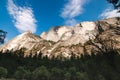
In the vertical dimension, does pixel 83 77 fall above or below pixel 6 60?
below

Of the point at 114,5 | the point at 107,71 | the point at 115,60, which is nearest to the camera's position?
the point at 114,5

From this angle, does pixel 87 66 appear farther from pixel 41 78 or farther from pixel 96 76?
pixel 41 78

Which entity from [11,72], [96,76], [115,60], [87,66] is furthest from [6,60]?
[115,60]

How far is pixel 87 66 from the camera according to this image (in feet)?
454

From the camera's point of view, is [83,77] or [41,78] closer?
[83,77]

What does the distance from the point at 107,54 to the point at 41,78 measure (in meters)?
61.2

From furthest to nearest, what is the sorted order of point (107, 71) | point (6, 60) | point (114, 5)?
point (6, 60) < point (107, 71) < point (114, 5)

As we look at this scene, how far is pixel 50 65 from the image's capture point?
641 feet

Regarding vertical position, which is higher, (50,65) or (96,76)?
(50,65)

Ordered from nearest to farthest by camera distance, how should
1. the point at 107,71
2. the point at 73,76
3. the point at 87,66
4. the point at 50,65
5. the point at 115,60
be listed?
the point at 115,60 → the point at 107,71 → the point at 87,66 → the point at 73,76 → the point at 50,65

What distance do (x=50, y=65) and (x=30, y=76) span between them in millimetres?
41943

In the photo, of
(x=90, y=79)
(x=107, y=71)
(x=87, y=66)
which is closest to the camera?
(x=107, y=71)

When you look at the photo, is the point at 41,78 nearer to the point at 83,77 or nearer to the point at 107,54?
the point at 83,77

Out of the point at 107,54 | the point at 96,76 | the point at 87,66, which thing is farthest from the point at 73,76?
the point at 107,54
